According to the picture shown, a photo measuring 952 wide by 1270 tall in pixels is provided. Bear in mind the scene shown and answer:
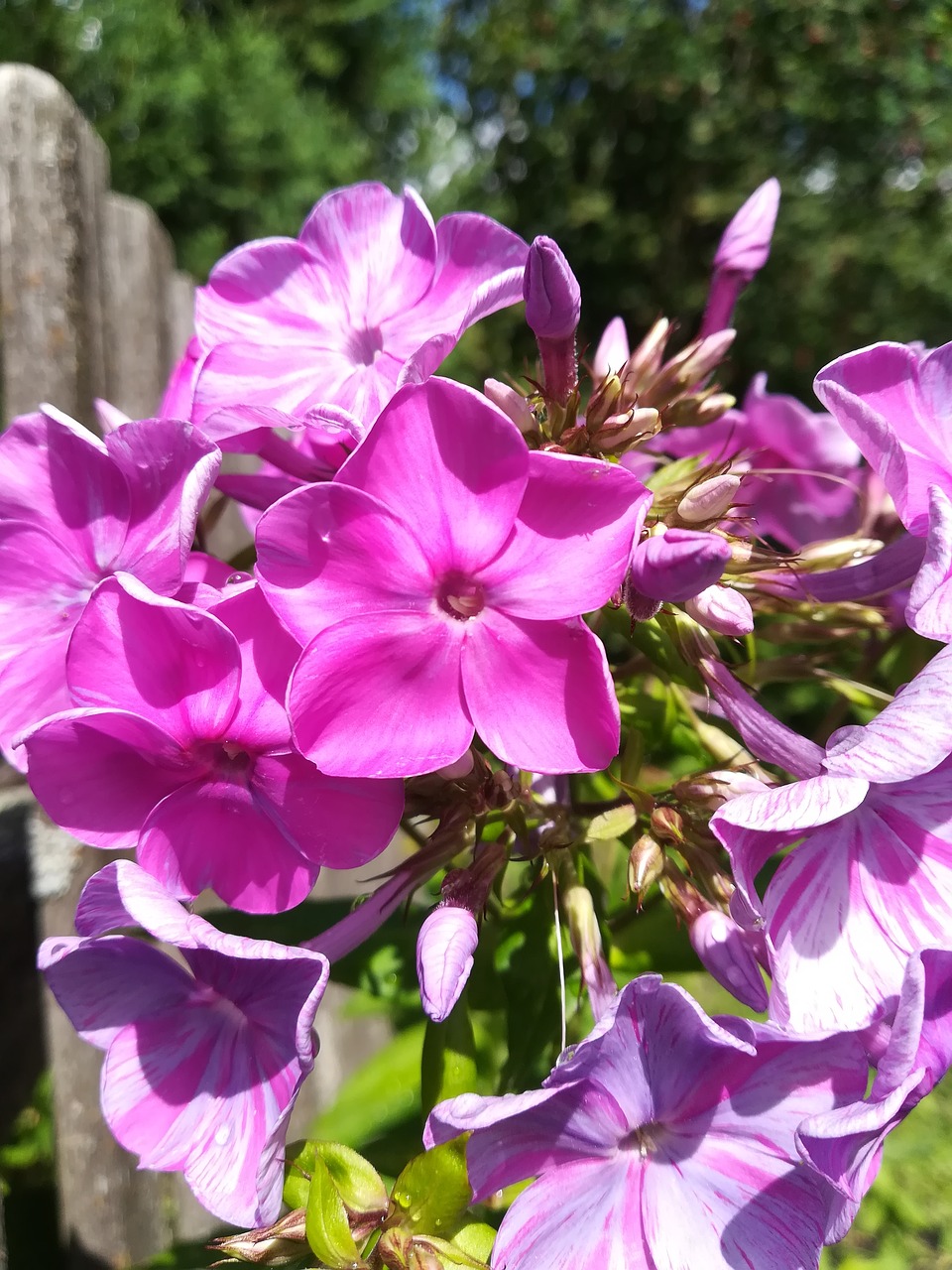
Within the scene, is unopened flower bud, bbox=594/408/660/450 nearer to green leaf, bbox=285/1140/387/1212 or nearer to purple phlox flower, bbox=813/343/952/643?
purple phlox flower, bbox=813/343/952/643

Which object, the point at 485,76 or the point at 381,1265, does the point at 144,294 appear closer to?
the point at 381,1265

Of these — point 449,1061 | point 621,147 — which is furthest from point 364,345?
point 621,147

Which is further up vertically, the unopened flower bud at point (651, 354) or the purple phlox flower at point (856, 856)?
the unopened flower bud at point (651, 354)

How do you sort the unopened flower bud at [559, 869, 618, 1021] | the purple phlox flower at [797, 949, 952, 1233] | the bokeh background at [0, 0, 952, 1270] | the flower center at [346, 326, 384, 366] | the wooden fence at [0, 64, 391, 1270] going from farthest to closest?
the bokeh background at [0, 0, 952, 1270]
the wooden fence at [0, 64, 391, 1270]
the flower center at [346, 326, 384, 366]
the unopened flower bud at [559, 869, 618, 1021]
the purple phlox flower at [797, 949, 952, 1233]

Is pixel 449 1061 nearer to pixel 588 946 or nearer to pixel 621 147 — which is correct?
pixel 588 946

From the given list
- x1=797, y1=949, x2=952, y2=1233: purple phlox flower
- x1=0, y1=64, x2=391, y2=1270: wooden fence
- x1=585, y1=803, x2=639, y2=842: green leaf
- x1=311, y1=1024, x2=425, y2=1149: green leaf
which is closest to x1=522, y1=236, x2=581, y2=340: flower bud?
x1=585, y1=803, x2=639, y2=842: green leaf

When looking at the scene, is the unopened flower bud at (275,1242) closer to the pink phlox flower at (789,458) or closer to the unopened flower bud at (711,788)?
the unopened flower bud at (711,788)

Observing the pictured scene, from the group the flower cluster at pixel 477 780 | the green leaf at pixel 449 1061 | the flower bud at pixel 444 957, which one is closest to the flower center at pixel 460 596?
the flower cluster at pixel 477 780
